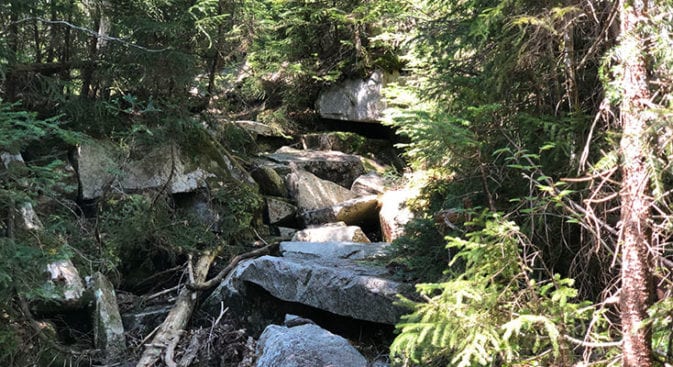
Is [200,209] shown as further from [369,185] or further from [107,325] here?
[369,185]

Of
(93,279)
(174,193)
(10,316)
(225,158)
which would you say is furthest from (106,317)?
(225,158)

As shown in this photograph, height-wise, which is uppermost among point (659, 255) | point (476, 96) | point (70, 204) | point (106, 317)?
point (476, 96)

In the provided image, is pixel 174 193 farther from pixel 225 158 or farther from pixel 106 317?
pixel 106 317

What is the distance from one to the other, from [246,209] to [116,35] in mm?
3688

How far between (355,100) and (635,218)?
1175 cm

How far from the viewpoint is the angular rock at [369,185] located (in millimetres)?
11797

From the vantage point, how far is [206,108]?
1015 centimetres

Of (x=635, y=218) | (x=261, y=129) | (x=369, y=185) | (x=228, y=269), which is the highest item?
(x=635, y=218)

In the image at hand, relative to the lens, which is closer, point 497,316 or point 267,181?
point 497,316

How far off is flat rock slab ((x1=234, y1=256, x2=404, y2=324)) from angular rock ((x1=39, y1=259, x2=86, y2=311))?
2062 mm

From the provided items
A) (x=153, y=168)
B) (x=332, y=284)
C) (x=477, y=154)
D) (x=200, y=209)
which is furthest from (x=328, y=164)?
(x=477, y=154)

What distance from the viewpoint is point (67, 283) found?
6.59 m

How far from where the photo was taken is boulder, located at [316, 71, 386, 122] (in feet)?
45.9

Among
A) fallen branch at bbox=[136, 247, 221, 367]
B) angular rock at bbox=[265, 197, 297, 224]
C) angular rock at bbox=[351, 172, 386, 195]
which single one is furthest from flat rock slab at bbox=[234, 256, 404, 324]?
angular rock at bbox=[351, 172, 386, 195]
